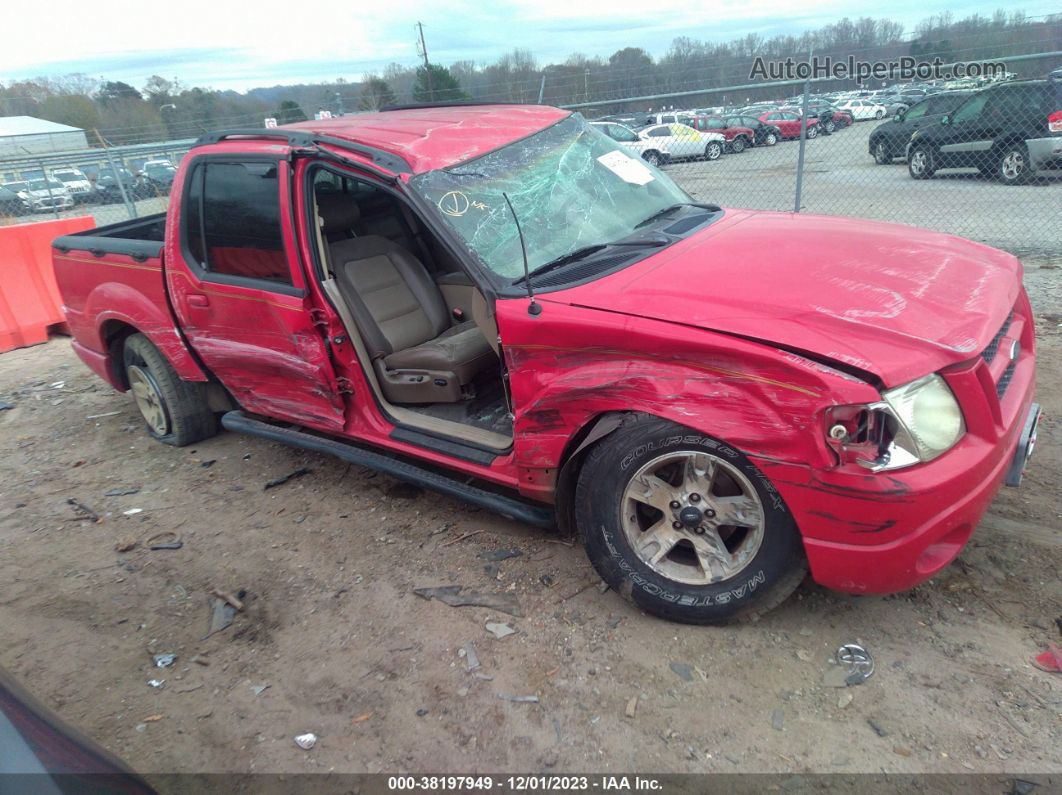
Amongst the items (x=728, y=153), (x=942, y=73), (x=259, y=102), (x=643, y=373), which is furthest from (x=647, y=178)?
(x=259, y=102)

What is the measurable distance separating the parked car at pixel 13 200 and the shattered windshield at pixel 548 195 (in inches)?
604

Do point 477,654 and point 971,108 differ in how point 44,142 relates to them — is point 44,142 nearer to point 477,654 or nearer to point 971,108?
point 971,108

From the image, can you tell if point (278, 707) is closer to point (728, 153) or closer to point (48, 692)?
point (48, 692)

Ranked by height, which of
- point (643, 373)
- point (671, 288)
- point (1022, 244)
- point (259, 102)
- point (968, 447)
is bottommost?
point (1022, 244)

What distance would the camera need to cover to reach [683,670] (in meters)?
2.59

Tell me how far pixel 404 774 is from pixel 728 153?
14675mm

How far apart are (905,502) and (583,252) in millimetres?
1590

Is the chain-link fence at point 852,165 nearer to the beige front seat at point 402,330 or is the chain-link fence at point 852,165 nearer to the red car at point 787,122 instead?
the red car at point 787,122

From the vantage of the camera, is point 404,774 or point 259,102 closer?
point 404,774

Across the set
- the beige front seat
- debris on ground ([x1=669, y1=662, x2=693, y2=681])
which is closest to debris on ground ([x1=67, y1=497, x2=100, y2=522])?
the beige front seat

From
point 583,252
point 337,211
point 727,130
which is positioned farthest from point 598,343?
point 727,130

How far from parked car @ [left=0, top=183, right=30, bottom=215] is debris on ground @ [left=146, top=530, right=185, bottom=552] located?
14306 millimetres

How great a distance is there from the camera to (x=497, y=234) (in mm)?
3029

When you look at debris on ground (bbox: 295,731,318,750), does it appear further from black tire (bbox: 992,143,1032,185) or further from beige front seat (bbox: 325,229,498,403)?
black tire (bbox: 992,143,1032,185)
